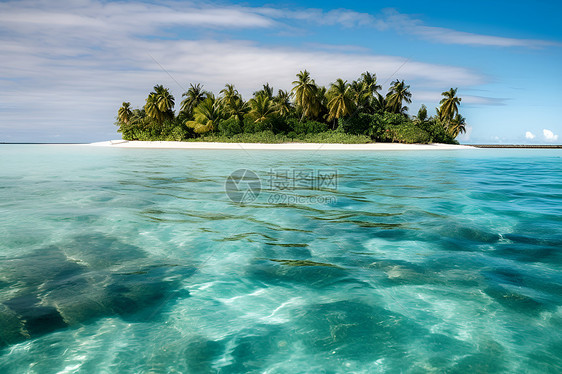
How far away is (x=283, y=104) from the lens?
58750 mm

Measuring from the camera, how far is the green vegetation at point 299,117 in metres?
52.2

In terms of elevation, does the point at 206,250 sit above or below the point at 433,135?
below

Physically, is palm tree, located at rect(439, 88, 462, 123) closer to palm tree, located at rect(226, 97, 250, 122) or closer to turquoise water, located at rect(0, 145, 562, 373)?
palm tree, located at rect(226, 97, 250, 122)

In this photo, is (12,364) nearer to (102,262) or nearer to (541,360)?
(102,262)

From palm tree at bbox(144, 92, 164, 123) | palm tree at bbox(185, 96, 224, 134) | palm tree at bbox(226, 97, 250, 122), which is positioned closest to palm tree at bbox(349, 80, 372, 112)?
palm tree at bbox(226, 97, 250, 122)

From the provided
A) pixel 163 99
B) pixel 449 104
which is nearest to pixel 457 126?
pixel 449 104

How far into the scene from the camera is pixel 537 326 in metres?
3.62

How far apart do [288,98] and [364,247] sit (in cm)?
5597

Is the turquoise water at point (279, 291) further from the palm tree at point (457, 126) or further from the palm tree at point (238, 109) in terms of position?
the palm tree at point (457, 126)

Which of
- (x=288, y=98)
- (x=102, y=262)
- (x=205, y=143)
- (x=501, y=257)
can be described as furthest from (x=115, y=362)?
(x=288, y=98)

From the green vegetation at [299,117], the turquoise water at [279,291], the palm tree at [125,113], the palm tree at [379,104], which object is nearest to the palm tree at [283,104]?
the green vegetation at [299,117]

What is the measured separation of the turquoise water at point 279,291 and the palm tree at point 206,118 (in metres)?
46.1

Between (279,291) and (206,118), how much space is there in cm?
5171

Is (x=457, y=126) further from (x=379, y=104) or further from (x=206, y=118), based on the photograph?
(x=206, y=118)
